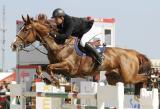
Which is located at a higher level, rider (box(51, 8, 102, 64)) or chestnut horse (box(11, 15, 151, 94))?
rider (box(51, 8, 102, 64))

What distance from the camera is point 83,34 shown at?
988 cm

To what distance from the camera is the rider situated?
9.16 m

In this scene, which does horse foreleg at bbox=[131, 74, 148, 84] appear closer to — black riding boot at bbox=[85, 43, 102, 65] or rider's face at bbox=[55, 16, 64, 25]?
black riding boot at bbox=[85, 43, 102, 65]

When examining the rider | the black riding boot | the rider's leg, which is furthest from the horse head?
the black riding boot

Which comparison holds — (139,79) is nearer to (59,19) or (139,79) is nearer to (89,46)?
(89,46)

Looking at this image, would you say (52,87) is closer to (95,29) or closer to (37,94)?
(37,94)

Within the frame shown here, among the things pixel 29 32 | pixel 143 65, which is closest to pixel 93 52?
pixel 29 32

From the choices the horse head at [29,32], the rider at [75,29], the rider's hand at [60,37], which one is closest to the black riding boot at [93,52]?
the rider at [75,29]

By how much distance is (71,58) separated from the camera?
32.0ft

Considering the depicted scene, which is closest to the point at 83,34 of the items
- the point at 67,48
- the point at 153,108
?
the point at 67,48

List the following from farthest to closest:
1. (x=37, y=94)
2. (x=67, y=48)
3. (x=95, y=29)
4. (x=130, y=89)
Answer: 1. (x=130, y=89)
2. (x=95, y=29)
3. (x=67, y=48)
4. (x=37, y=94)

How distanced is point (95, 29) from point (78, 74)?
47.0 inches

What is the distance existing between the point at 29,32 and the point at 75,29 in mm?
974

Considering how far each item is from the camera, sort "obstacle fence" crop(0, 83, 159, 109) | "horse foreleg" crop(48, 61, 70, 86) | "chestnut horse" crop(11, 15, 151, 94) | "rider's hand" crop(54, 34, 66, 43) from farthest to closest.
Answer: "chestnut horse" crop(11, 15, 151, 94) < "rider's hand" crop(54, 34, 66, 43) < "horse foreleg" crop(48, 61, 70, 86) < "obstacle fence" crop(0, 83, 159, 109)
